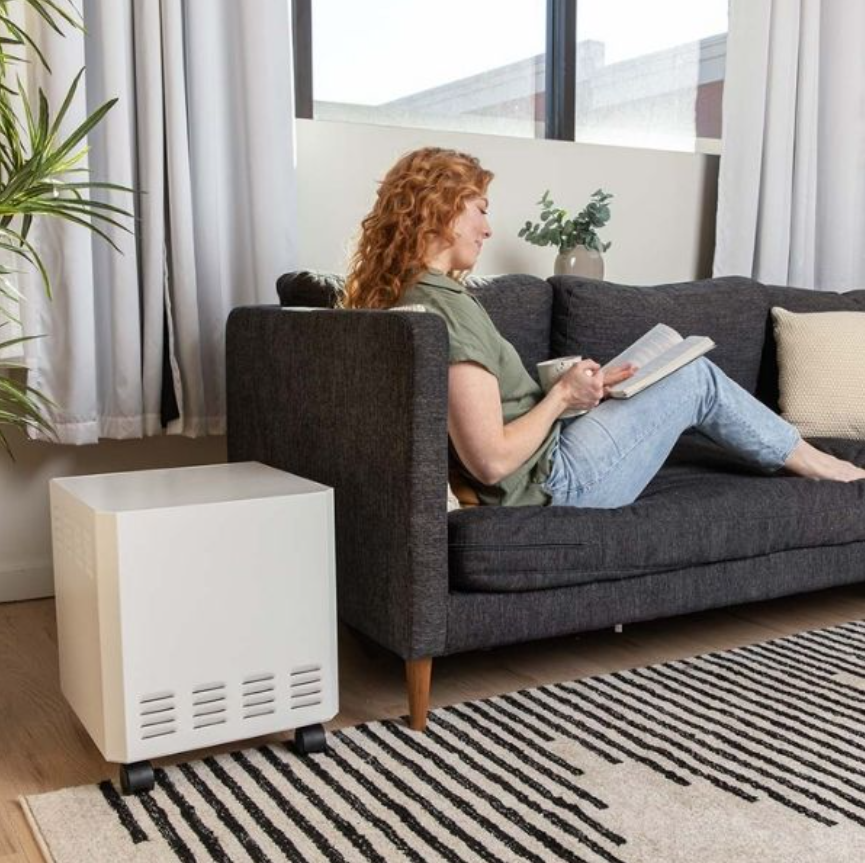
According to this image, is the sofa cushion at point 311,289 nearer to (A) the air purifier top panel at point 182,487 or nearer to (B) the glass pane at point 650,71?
(A) the air purifier top panel at point 182,487

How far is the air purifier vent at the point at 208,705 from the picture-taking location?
5.55 feet

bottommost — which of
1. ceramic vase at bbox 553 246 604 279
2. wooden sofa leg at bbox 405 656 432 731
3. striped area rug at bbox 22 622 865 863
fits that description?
striped area rug at bbox 22 622 865 863

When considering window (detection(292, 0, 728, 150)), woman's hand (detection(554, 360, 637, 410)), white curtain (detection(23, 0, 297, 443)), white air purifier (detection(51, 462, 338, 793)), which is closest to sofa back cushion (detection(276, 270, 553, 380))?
white curtain (detection(23, 0, 297, 443))

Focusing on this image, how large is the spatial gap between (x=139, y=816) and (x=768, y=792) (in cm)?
89

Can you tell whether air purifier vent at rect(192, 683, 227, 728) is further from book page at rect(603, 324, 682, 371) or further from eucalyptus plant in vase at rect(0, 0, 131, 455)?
book page at rect(603, 324, 682, 371)

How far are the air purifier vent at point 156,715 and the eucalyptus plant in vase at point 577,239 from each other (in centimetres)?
178

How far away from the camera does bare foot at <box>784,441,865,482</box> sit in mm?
2422

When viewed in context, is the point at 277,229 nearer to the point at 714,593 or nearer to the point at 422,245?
the point at 422,245

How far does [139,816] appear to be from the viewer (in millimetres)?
1586

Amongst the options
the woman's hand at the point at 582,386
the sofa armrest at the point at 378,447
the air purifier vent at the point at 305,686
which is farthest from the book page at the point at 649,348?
the air purifier vent at the point at 305,686

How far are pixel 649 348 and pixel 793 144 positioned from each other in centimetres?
161

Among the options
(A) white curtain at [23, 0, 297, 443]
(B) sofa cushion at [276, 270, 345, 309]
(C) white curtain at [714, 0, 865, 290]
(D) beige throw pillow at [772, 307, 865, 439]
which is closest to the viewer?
(B) sofa cushion at [276, 270, 345, 309]

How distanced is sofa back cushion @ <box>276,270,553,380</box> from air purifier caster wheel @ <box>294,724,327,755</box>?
3.35 feet

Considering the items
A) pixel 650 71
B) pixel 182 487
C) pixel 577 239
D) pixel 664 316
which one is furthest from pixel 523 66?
pixel 182 487
